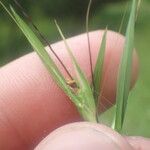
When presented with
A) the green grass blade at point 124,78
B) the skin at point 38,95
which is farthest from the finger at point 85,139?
the skin at point 38,95

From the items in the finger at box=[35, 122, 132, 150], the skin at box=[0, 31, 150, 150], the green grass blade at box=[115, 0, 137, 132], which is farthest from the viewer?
the skin at box=[0, 31, 150, 150]

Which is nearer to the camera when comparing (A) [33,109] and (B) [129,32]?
(B) [129,32]

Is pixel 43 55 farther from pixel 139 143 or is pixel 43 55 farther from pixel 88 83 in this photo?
pixel 139 143

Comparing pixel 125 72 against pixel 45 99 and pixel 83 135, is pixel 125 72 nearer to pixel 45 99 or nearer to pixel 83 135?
pixel 83 135

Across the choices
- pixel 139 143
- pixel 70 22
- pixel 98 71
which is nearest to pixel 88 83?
pixel 98 71

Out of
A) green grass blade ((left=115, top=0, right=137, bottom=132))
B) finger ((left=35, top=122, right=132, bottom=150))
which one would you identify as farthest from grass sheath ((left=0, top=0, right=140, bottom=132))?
finger ((left=35, top=122, right=132, bottom=150))

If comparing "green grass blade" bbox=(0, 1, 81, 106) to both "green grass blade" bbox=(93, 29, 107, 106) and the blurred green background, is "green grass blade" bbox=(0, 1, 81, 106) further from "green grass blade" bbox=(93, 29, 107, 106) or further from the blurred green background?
the blurred green background

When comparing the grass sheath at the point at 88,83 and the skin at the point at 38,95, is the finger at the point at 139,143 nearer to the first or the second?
the grass sheath at the point at 88,83

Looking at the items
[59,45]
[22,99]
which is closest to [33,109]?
[22,99]
